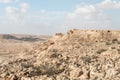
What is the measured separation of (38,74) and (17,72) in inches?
23.1

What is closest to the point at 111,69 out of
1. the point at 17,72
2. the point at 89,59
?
the point at 89,59

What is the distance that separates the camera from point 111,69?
8.00m

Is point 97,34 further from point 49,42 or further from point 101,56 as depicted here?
point 101,56

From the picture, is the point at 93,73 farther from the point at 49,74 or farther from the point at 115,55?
the point at 115,55

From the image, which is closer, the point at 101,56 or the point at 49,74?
the point at 49,74

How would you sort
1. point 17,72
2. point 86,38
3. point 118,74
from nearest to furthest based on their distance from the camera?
1. point 118,74
2. point 17,72
3. point 86,38

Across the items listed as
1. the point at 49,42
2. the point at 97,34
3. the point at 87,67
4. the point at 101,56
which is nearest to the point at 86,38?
the point at 97,34

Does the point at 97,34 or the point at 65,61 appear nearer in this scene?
the point at 65,61

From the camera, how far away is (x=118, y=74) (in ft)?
25.2

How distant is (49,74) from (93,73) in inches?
49.6

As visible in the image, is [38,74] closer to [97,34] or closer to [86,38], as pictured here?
[86,38]

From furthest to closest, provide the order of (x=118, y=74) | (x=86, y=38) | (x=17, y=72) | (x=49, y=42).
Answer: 1. (x=49, y=42)
2. (x=86, y=38)
3. (x=17, y=72)
4. (x=118, y=74)

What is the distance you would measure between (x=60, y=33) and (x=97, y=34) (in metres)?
3.07

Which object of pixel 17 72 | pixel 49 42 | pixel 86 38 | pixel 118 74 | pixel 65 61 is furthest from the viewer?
pixel 49 42
